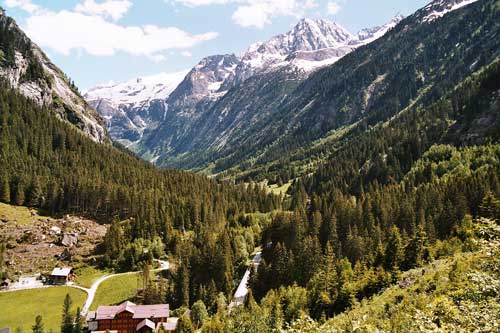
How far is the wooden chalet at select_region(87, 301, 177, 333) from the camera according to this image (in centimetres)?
8975

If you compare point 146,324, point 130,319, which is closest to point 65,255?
point 130,319

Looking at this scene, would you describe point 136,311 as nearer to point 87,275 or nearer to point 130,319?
point 130,319

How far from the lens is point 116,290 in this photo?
358 feet

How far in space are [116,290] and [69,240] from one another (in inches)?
1279

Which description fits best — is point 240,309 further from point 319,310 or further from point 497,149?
point 497,149

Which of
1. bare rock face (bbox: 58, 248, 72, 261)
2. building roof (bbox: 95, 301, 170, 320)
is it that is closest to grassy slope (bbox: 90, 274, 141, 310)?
building roof (bbox: 95, 301, 170, 320)

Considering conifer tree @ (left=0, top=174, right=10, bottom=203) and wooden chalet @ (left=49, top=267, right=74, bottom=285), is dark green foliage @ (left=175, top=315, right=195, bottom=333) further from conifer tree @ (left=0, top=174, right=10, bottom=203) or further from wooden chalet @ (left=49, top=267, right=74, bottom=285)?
conifer tree @ (left=0, top=174, right=10, bottom=203)

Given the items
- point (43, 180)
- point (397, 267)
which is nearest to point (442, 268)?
point (397, 267)

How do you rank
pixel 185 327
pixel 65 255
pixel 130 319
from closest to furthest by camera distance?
1. pixel 185 327
2. pixel 130 319
3. pixel 65 255

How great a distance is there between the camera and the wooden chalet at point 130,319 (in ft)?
294

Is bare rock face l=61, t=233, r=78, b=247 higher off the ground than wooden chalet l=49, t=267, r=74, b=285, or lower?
higher

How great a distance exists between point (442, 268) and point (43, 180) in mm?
146452

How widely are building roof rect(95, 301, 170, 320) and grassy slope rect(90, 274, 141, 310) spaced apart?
1062 cm

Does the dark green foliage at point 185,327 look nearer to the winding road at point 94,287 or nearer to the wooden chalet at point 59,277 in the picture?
the winding road at point 94,287
